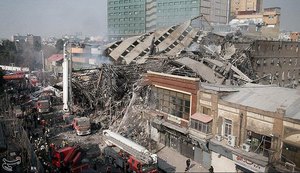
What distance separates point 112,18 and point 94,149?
126337 millimetres

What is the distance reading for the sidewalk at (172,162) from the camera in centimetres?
2602

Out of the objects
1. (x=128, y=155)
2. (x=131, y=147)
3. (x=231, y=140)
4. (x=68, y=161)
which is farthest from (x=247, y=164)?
(x=68, y=161)

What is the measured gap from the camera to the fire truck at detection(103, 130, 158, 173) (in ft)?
75.9

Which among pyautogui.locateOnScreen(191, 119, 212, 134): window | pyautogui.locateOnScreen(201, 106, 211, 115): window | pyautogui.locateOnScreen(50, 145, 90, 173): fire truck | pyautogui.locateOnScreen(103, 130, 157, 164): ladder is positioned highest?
pyautogui.locateOnScreen(201, 106, 211, 115): window

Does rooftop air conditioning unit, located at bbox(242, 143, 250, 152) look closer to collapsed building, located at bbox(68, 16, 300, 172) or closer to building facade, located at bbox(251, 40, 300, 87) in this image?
collapsed building, located at bbox(68, 16, 300, 172)

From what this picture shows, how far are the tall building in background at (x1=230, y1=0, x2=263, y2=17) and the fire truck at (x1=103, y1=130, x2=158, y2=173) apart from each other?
117m

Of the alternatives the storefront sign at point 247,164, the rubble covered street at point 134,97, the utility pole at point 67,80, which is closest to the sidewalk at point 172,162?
the rubble covered street at point 134,97

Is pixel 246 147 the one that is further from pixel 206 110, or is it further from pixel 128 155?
pixel 128 155

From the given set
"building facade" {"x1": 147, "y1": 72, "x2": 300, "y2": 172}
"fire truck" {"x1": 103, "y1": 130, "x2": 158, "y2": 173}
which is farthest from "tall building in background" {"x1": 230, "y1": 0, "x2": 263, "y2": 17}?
"fire truck" {"x1": 103, "y1": 130, "x2": 158, "y2": 173}

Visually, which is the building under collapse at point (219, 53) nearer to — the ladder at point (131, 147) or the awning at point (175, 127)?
the awning at point (175, 127)

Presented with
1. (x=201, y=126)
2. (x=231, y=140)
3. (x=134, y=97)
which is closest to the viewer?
(x=231, y=140)

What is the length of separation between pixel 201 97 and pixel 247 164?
7416mm

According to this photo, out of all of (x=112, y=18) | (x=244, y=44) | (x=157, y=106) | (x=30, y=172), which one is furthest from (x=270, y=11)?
(x=30, y=172)

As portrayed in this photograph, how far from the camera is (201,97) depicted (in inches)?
1020
